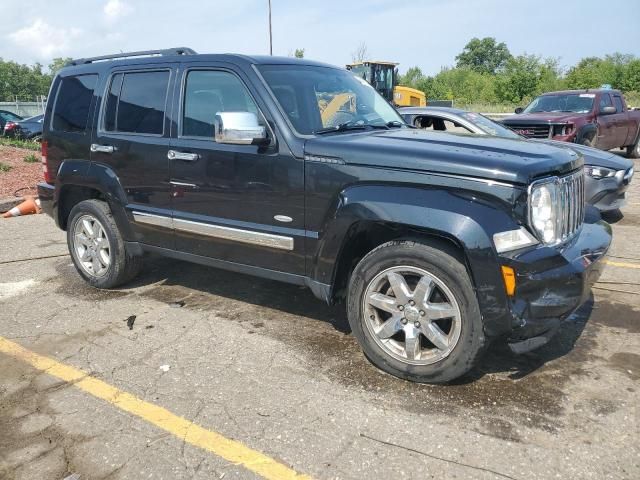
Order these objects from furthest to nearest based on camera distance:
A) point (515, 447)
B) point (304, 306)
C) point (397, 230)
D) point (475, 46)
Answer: point (475, 46)
point (304, 306)
point (397, 230)
point (515, 447)

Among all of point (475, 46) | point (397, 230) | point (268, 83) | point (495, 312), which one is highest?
point (475, 46)

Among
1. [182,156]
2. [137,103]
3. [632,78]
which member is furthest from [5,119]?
[632,78]

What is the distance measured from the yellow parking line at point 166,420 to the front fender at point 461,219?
135 centimetres

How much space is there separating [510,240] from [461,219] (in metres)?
0.28

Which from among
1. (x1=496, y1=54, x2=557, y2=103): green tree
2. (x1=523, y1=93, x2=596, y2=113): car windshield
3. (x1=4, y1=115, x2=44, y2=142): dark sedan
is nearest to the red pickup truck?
(x1=523, y1=93, x2=596, y2=113): car windshield

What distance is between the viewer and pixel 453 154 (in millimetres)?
3070

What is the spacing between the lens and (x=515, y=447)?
8.68 ft

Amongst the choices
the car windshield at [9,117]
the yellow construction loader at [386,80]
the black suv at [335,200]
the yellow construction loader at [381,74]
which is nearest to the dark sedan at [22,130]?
the car windshield at [9,117]

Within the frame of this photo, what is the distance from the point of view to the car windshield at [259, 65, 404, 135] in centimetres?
374

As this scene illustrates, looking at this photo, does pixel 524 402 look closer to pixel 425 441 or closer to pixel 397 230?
pixel 425 441

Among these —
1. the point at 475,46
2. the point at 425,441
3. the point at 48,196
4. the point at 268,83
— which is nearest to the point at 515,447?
the point at 425,441

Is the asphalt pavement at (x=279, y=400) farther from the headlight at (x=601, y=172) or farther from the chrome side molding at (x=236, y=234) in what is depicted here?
the headlight at (x=601, y=172)

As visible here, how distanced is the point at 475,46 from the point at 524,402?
12967 cm

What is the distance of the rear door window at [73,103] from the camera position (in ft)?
15.8
